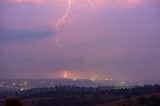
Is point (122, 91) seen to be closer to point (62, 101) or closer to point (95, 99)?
point (95, 99)

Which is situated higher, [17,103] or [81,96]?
[81,96]

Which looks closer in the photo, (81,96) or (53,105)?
(53,105)

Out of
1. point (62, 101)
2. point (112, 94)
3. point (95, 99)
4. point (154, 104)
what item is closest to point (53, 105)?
point (62, 101)

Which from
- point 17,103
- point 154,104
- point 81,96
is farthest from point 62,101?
point 17,103

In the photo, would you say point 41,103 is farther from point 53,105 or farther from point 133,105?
point 133,105

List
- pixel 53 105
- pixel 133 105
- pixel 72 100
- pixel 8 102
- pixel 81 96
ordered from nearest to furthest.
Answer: pixel 8 102 → pixel 133 105 → pixel 53 105 → pixel 72 100 → pixel 81 96

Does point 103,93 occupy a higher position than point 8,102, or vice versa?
point 103,93

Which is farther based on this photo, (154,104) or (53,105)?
(53,105)

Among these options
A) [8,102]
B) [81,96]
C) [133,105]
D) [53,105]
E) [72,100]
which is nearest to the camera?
[8,102]

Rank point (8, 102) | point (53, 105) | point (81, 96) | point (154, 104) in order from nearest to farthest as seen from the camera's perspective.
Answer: point (8, 102)
point (154, 104)
point (53, 105)
point (81, 96)
